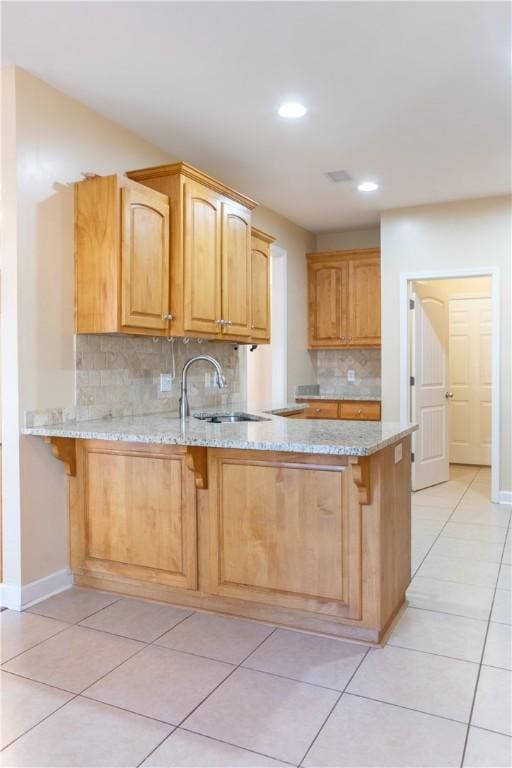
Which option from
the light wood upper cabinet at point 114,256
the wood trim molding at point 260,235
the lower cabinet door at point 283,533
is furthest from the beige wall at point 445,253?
the lower cabinet door at point 283,533

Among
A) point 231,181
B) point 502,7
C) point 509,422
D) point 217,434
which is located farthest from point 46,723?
point 509,422

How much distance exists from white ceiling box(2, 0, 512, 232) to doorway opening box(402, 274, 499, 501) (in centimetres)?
156

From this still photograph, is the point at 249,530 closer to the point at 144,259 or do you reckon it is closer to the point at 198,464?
the point at 198,464

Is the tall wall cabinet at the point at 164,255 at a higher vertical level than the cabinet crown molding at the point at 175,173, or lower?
lower

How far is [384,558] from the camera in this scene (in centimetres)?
245

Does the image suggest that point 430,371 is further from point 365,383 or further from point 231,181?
point 231,181

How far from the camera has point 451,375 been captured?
23.7ft

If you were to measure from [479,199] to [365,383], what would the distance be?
2.18 meters

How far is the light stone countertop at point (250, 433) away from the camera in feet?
7.55

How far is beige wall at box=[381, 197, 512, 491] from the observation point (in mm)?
5047

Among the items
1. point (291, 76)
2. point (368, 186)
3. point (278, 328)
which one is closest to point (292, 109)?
point (291, 76)

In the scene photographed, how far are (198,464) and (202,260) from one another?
57.4 inches

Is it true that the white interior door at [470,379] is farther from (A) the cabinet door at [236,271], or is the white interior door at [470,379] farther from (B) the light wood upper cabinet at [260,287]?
(A) the cabinet door at [236,271]

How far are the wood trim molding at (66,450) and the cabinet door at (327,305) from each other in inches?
145
